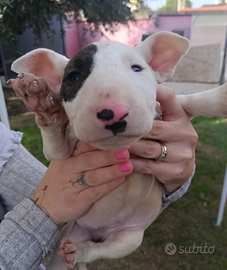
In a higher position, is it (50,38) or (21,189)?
(50,38)

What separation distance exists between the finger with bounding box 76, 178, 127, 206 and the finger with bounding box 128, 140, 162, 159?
0.09m

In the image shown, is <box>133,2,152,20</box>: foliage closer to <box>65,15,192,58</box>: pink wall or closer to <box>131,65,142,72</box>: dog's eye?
<box>65,15,192,58</box>: pink wall

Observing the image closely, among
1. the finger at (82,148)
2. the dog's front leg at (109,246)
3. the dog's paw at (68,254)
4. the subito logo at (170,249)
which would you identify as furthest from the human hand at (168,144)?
the subito logo at (170,249)

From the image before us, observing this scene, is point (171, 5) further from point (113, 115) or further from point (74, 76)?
point (113, 115)

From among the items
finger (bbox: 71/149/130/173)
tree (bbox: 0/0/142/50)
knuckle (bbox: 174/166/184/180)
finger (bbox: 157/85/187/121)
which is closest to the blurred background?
tree (bbox: 0/0/142/50)

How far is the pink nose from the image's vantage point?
0.44 meters

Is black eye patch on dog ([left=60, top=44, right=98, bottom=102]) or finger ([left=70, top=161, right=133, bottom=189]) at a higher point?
black eye patch on dog ([left=60, top=44, right=98, bottom=102])

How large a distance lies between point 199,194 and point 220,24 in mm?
1272

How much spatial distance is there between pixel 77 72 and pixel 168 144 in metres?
0.35

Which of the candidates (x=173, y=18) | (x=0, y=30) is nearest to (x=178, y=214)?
(x=173, y=18)

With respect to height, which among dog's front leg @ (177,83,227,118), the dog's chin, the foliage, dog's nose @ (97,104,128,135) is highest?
the foliage

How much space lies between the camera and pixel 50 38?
1029 mm

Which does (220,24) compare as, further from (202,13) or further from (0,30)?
(0,30)

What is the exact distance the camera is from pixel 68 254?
813mm
